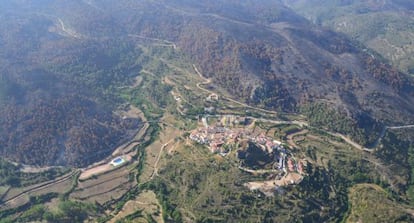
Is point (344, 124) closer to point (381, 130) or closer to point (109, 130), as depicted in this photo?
point (381, 130)

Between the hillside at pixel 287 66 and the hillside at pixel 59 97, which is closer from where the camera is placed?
the hillside at pixel 59 97

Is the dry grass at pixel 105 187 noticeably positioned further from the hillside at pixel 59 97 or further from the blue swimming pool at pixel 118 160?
the hillside at pixel 59 97

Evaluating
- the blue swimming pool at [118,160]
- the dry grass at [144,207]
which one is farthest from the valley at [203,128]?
the blue swimming pool at [118,160]

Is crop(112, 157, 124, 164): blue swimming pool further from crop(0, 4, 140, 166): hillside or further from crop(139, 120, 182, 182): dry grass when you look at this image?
crop(139, 120, 182, 182): dry grass

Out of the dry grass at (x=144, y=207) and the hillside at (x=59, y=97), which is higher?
the hillside at (x=59, y=97)

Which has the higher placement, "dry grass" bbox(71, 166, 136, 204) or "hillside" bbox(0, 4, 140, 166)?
"hillside" bbox(0, 4, 140, 166)

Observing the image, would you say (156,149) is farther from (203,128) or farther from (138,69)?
(138,69)

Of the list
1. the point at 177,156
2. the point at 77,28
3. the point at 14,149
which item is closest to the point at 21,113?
the point at 14,149

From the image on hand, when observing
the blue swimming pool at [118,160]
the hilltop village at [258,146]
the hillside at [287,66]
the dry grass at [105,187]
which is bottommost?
the dry grass at [105,187]

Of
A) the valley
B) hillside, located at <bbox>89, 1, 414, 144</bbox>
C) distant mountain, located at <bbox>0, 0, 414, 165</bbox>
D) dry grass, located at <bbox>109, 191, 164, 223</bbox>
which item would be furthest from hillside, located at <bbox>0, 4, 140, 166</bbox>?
hillside, located at <bbox>89, 1, 414, 144</bbox>
